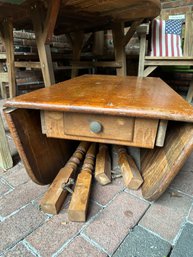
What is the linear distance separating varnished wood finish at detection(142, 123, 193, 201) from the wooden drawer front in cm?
9

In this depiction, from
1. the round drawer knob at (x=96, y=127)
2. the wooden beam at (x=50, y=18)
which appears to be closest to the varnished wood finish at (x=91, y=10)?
the wooden beam at (x=50, y=18)

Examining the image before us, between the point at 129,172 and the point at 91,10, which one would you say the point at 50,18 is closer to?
the point at 91,10

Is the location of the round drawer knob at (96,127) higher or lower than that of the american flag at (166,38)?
lower

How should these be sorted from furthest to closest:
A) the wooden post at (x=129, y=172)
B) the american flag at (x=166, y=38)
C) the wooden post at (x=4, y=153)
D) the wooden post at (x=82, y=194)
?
the american flag at (x=166, y=38)
the wooden post at (x=4, y=153)
the wooden post at (x=129, y=172)
the wooden post at (x=82, y=194)

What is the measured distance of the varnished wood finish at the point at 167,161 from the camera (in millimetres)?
596

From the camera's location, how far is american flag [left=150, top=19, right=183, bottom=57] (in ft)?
7.58

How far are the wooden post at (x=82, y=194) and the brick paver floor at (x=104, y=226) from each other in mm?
36

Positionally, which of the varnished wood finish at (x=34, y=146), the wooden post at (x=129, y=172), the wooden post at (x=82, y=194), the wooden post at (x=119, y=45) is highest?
the wooden post at (x=119, y=45)

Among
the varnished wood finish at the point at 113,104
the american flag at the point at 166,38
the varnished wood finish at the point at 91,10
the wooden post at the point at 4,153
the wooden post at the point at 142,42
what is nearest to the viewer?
the varnished wood finish at the point at 113,104

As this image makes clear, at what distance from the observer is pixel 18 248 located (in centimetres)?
61

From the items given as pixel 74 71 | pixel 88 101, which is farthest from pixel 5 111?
pixel 74 71

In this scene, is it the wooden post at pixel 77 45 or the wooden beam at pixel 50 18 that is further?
the wooden post at pixel 77 45

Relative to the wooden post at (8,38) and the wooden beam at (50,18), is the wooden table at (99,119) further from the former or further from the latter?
the wooden post at (8,38)

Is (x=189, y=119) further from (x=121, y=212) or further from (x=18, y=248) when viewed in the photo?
(x=18, y=248)
